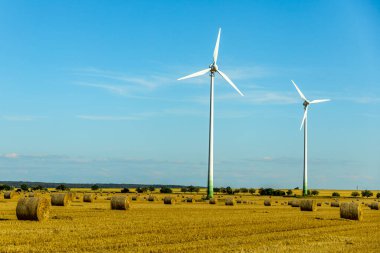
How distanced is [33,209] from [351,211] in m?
22.3

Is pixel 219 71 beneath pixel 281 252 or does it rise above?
above

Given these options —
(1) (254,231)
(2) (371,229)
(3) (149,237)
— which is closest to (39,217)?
(3) (149,237)

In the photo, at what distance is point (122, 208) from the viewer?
47.2 meters

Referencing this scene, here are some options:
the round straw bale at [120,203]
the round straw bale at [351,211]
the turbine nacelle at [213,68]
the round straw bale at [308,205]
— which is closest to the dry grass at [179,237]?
the round straw bale at [351,211]

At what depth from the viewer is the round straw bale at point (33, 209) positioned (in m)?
32.8

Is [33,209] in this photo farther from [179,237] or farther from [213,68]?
[213,68]

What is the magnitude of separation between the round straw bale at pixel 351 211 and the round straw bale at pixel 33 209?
21331 mm

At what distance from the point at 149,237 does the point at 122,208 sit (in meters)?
22.4

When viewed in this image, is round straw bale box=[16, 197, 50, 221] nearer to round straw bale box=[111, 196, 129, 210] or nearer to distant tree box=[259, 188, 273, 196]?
round straw bale box=[111, 196, 129, 210]

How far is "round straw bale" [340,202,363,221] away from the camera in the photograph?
41844 millimetres

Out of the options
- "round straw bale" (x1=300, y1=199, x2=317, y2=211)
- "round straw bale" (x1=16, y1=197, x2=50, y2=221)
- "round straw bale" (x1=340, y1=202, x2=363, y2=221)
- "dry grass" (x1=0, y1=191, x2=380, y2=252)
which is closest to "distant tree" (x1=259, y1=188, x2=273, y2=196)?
"round straw bale" (x1=300, y1=199, x2=317, y2=211)

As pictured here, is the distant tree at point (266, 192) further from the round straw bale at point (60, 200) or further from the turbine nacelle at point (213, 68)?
the round straw bale at point (60, 200)

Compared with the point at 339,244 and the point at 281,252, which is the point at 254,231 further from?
the point at 281,252

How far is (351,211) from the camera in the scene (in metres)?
42.2
